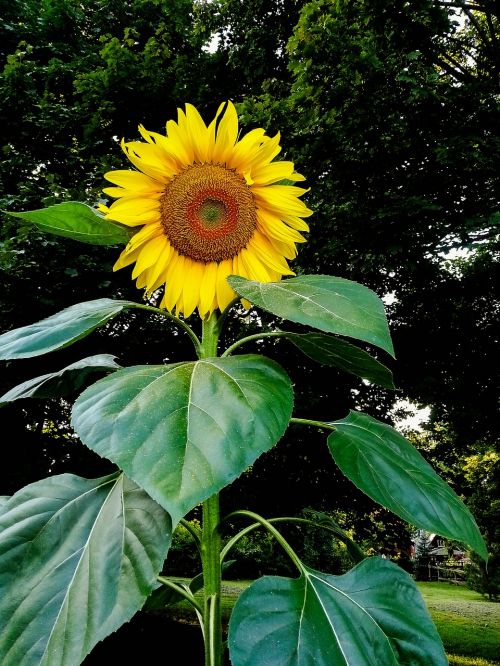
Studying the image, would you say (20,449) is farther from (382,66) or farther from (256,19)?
(256,19)

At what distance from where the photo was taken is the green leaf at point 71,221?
86cm

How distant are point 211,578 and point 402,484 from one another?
0.31 meters

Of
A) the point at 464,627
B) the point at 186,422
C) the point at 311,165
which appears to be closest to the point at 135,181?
the point at 186,422

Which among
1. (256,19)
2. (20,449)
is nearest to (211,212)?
(20,449)

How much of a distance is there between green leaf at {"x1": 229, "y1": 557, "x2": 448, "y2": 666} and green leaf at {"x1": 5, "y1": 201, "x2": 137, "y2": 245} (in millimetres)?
568

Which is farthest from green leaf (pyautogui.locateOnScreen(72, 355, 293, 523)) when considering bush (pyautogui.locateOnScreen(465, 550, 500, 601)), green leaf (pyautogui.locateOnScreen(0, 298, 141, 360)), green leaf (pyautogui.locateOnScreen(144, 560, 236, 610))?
bush (pyautogui.locateOnScreen(465, 550, 500, 601))

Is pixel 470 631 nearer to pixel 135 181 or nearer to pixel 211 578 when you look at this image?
pixel 211 578

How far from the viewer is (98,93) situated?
6602 millimetres

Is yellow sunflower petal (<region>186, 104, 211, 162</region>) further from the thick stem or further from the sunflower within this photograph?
the thick stem

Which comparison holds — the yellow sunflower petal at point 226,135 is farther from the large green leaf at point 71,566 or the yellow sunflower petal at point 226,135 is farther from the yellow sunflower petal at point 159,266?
the large green leaf at point 71,566

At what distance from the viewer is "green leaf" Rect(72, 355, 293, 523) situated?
552 mm

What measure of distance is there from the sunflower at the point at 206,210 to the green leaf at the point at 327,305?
0.30 metres

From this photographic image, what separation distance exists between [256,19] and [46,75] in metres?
2.78

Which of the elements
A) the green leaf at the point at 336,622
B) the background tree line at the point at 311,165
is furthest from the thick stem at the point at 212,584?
the background tree line at the point at 311,165
